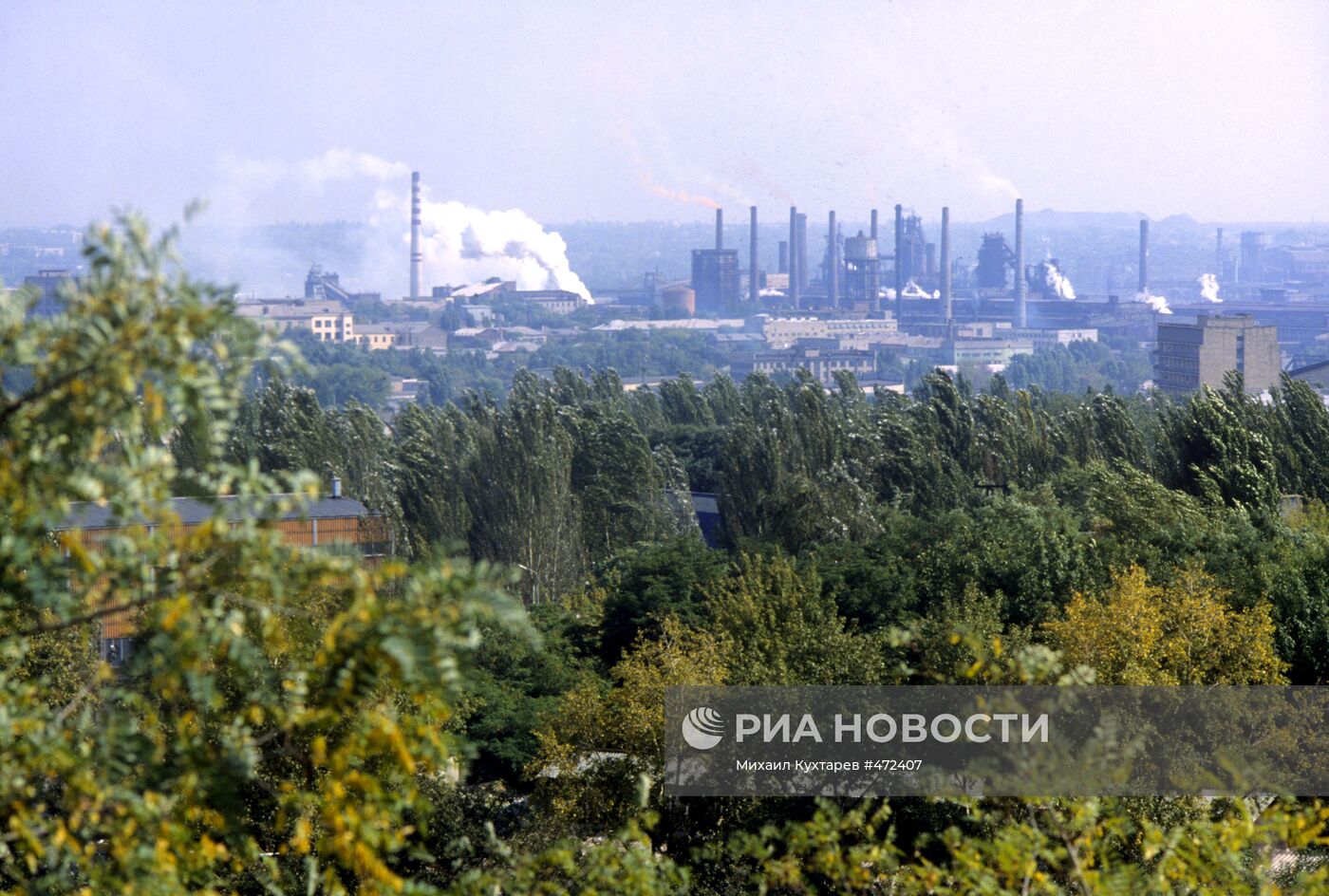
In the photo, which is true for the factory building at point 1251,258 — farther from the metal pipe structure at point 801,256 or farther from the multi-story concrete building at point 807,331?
the multi-story concrete building at point 807,331

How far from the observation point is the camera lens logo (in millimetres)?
10250

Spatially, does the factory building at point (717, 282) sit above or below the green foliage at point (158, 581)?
above

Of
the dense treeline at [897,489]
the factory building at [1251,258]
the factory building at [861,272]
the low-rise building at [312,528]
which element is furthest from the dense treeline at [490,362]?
the factory building at [1251,258]

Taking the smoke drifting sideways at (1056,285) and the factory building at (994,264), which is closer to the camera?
the smoke drifting sideways at (1056,285)

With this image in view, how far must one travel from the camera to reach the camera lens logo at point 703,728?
33.6 ft

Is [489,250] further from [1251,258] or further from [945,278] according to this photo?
[1251,258]

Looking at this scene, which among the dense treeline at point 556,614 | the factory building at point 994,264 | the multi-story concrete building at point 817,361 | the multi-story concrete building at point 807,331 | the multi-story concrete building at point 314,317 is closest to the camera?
the dense treeline at point 556,614

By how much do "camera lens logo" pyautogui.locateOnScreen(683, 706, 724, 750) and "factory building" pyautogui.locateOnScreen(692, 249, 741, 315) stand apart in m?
121

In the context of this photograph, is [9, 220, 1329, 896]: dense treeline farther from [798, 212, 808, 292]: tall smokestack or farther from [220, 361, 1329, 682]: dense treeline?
[798, 212, 808, 292]: tall smokestack

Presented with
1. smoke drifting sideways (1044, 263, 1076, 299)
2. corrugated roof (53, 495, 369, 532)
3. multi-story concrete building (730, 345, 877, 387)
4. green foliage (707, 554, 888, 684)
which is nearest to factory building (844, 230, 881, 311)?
smoke drifting sideways (1044, 263, 1076, 299)

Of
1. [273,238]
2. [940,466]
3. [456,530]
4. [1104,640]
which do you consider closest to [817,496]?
[940,466]

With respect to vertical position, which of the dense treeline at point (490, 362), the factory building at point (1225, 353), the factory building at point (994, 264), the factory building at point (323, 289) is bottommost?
the dense treeline at point (490, 362)

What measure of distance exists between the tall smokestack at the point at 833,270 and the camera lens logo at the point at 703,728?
380 ft

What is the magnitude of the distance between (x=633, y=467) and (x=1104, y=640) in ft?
46.0
